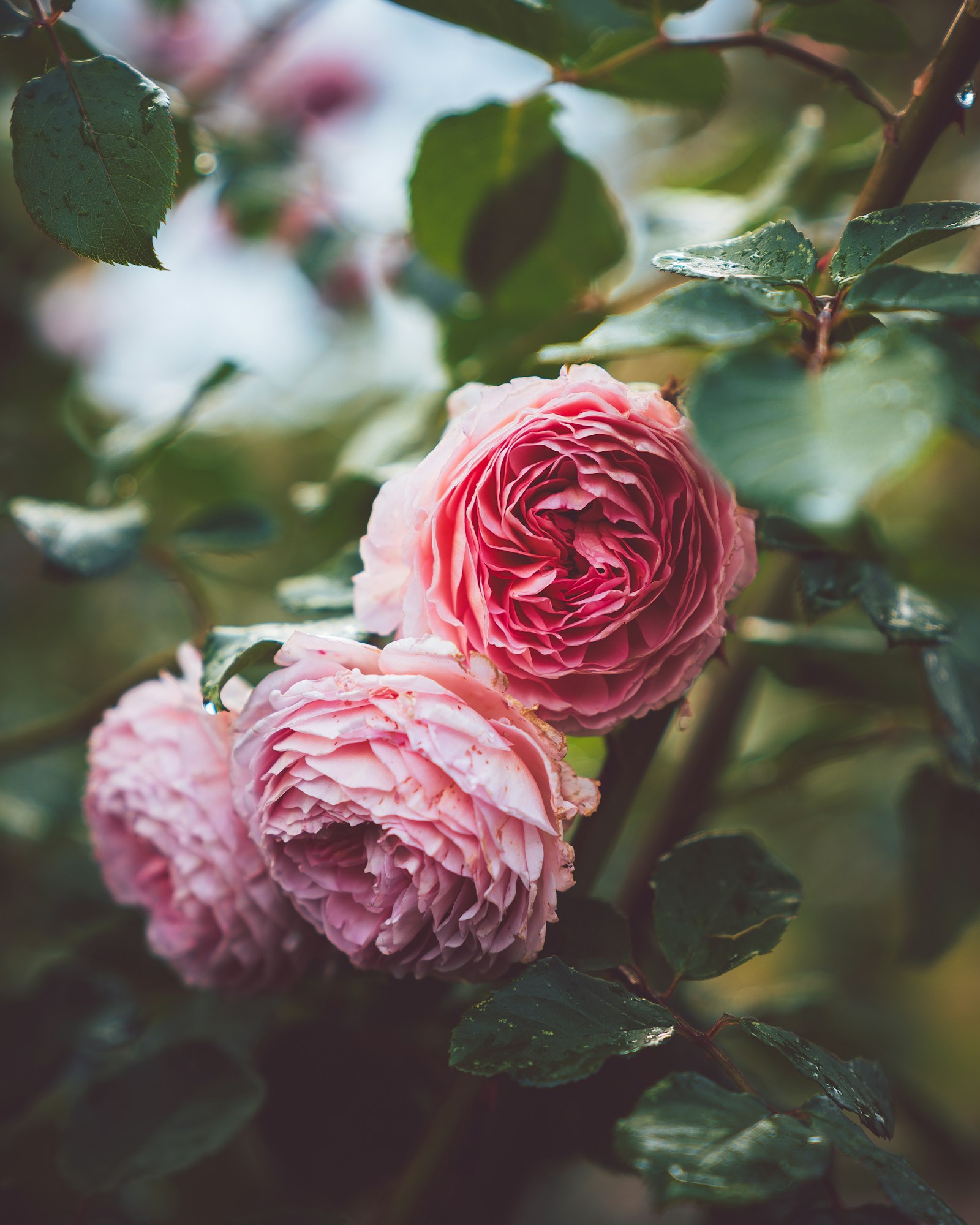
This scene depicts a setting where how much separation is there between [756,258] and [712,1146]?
38 cm

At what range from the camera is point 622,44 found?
568 mm

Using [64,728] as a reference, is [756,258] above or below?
above

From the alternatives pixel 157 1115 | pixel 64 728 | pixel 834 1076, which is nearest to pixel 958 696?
pixel 834 1076

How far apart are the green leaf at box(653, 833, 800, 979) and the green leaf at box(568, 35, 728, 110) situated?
52 cm

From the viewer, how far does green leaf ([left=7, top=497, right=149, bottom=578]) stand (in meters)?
0.54

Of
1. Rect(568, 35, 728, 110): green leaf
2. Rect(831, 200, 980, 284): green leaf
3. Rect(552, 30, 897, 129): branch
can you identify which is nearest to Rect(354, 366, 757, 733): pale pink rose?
Rect(831, 200, 980, 284): green leaf

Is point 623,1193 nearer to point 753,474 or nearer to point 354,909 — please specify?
point 354,909

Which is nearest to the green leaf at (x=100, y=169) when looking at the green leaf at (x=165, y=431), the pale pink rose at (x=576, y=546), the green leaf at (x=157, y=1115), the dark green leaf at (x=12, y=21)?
the dark green leaf at (x=12, y=21)

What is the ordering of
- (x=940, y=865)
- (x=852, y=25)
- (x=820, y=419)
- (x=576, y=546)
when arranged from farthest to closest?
(x=940, y=865)
(x=852, y=25)
(x=576, y=546)
(x=820, y=419)

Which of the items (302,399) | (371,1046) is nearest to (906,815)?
(371,1046)

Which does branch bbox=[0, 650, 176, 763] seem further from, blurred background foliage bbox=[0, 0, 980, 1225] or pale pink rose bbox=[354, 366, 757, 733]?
pale pink rose bbox=[354, 366, 757, 733]

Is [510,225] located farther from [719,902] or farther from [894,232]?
[719,902]

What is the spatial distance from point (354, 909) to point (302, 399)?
1593 millimetres

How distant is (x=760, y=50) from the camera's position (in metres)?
0.51
